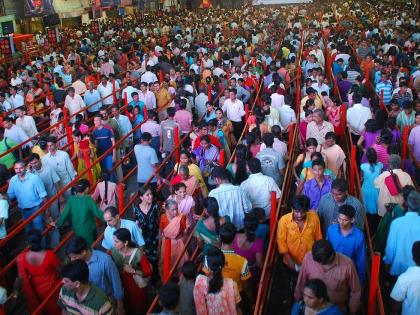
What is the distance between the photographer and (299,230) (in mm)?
5066

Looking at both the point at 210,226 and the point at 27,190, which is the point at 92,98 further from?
the point at 210,226

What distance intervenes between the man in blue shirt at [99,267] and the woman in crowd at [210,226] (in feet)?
3.25

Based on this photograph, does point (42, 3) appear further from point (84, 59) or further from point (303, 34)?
point (303, 34)

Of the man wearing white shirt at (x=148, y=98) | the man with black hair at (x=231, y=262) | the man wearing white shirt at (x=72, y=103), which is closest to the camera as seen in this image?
the man with black hair at (x=231, y=262)

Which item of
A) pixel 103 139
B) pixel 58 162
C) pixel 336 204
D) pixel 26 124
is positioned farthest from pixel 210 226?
pixel 26 124

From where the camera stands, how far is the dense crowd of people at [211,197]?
4.34m

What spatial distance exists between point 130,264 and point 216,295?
4.04 ft

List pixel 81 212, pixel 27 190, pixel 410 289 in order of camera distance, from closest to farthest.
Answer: pixel 410 289
pixel 81 212
pixel 27 190

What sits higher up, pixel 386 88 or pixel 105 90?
pixel 386 88

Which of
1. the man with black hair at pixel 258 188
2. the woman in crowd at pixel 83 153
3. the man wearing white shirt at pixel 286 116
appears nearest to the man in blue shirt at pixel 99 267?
the man with black hair at pixel 258 188

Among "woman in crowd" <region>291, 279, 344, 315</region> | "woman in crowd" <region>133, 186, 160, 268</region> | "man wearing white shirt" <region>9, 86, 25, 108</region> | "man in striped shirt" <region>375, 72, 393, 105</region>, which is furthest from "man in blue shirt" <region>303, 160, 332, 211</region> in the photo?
"man wearing white shirt" <region>9, 86, 25, 108</region>

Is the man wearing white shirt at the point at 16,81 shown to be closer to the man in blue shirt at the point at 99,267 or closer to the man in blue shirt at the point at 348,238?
the man in blue shirt at the point at 99,267

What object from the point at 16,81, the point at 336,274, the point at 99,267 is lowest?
the point at 16,81

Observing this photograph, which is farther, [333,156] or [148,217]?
[333,156]
